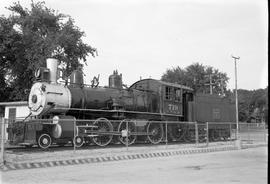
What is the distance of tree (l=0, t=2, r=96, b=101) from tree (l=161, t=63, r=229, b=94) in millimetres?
32402

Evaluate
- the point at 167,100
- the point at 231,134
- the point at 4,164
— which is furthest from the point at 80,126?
the point at 231,134

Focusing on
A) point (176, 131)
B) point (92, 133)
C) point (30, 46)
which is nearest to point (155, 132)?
point (176, 131)

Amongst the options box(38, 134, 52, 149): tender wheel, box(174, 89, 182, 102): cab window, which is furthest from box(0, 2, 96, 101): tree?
box(38, 134, 52, 149): tender wheel

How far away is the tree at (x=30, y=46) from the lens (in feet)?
109

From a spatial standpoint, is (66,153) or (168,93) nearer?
(66,153)

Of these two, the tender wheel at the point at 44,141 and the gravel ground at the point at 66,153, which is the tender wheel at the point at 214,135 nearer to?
the gravel ground at the point at 66,153

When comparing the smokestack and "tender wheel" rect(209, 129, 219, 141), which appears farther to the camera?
"tender wheel" rect(209, 129, 219, 141)

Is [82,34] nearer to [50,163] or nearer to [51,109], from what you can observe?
[51,109]

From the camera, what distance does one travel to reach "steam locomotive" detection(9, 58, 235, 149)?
1432cm

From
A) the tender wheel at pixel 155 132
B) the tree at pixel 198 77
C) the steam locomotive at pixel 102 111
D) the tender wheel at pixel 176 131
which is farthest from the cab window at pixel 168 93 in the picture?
the tree at pixel 198 77

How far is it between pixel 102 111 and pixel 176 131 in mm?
4915

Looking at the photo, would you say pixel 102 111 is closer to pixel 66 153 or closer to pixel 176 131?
pixel 66 153

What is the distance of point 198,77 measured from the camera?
6800 cm

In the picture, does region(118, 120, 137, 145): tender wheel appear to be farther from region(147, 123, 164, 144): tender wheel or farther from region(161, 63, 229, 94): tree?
region(161, 63, 229, 94): tree
